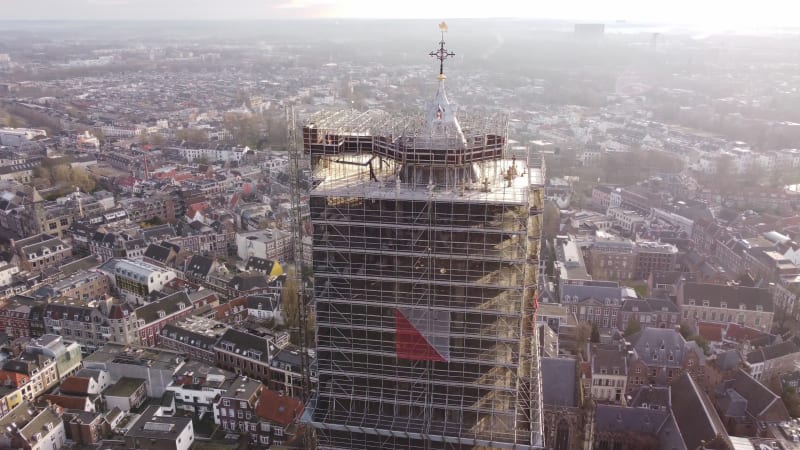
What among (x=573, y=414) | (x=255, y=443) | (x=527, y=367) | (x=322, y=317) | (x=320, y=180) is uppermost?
(x=320, y=180)

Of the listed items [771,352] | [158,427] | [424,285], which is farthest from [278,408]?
[771,352]

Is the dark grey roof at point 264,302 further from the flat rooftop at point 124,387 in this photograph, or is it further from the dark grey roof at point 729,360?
the dark grey roof at point 729,360

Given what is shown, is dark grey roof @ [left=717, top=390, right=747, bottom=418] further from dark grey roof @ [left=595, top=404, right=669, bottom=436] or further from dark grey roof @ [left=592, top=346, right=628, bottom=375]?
dark grey roof @ [left=592, top=346, right=628, bottom=375]

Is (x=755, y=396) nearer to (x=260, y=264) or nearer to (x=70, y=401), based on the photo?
(x=260, y=264)

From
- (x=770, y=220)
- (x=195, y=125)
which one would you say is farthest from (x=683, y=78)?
(x=195, y=125)

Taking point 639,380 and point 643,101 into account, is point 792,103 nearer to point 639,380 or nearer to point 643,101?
point 643,101

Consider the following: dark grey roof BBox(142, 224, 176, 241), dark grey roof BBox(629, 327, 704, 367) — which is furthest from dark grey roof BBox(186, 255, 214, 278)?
dark grey roof BBox(629, 327, 704, 367)

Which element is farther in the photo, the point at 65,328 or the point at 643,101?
the point at 643,101

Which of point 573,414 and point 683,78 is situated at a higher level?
point 683,78
